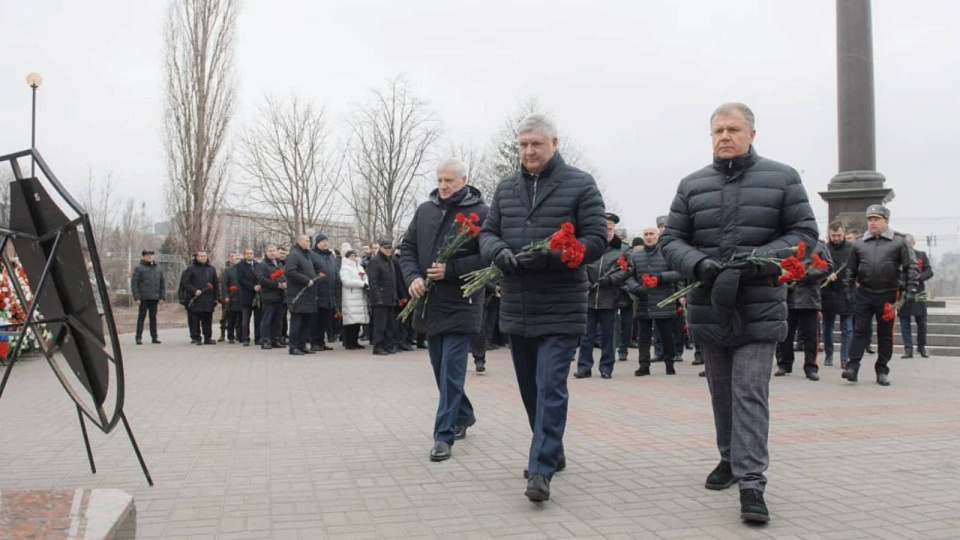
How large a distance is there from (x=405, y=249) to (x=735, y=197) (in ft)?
8.23

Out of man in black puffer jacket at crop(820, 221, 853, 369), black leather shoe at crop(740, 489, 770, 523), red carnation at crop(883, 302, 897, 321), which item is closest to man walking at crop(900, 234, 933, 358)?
man in black puffer jacket at crop(820, 221, 853, 369)

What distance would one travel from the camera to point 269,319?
53.1 feet

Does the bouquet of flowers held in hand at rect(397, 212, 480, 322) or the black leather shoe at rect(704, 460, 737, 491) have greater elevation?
the bouquet of flowers held in hand at rect(397, 212, 480, 322)

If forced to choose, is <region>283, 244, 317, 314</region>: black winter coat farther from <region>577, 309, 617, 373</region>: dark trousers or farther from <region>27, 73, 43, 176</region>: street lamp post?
<region>27, 73, 43, 176</region>: street lamp post

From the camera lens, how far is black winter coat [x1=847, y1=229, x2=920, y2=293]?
9.79 m

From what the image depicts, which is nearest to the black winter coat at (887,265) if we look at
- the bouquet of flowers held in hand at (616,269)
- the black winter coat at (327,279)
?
the bouquet of flowers held in hand at (616,269)

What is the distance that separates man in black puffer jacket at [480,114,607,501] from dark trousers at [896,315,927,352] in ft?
36.6

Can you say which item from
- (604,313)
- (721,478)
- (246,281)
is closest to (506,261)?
(721,478)

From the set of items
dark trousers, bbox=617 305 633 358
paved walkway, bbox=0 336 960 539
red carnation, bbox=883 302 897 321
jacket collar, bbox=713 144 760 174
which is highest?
jacket collar, bbox=713 144 760 174

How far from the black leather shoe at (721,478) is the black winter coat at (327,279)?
456 inches

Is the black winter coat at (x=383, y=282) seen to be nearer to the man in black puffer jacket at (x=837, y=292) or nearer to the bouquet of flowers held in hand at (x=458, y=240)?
the man in black puffer jacket at (x=837, y=292)

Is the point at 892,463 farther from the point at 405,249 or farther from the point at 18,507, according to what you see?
the point at 18,507

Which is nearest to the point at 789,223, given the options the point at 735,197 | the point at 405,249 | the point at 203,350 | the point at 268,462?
the point at 735,197

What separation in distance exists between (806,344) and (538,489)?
24.6 ft
